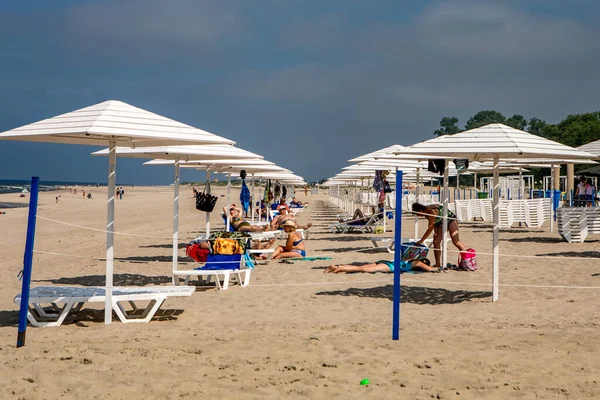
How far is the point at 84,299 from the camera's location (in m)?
6.08

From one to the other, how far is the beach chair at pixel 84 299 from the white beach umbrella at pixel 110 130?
17 cm

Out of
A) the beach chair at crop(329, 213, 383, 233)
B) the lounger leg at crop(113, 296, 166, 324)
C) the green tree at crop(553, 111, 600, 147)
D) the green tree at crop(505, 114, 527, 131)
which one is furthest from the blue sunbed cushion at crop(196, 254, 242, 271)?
the green tree at crop(505, 114, 527, 131)

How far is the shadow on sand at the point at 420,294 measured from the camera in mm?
7309

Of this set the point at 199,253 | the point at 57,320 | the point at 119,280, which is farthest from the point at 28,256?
the point at 199,253

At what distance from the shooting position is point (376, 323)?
6105 millimetres

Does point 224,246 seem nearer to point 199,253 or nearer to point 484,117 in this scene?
point 199,253

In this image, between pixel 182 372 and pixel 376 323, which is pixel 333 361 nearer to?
pixel 182 372

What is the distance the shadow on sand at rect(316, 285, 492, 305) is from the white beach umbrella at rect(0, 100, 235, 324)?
2563 mm

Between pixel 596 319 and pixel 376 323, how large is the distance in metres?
2.15

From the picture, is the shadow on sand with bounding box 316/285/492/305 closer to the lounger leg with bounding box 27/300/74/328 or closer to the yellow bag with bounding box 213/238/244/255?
the yellow bag with bounding box 213/238/244/255

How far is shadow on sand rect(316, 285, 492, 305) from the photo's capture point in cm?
731

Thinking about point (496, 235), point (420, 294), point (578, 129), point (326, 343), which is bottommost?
point (326, 343)

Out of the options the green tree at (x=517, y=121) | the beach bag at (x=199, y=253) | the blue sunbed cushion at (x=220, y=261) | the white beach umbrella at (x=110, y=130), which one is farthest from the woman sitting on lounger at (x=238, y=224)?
the green tree at (x=517, y=121)

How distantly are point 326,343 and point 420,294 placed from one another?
276 centimetres
